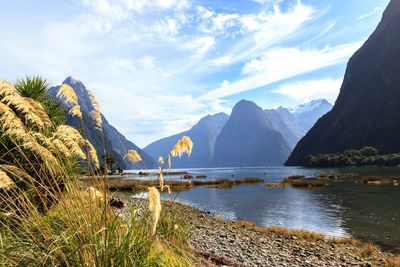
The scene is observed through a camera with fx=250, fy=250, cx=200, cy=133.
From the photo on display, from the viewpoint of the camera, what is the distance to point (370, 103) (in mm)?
139000

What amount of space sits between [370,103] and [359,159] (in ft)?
151

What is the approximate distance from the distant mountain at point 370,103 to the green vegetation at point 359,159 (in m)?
9.06

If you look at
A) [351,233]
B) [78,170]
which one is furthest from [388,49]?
[78,170]

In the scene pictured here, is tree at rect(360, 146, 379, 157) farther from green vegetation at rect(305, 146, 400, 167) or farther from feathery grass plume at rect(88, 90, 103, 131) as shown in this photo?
feathery grass plume at rect(88, 90, 103, 131)

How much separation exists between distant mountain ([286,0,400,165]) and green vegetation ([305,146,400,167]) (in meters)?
9.06

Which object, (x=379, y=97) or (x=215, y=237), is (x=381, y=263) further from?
(x=379, y=97)

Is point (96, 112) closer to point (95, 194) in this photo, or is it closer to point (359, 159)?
point (95, 194)

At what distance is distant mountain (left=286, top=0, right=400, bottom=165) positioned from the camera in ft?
411

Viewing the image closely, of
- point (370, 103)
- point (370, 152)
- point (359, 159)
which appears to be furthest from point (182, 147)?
point (370, 103)

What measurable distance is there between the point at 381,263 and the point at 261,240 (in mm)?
5305

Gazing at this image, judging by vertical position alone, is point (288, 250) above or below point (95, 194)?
below

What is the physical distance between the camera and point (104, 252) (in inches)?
151

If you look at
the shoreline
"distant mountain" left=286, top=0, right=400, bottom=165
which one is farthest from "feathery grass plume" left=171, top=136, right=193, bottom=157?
"distant mountain" left=286, top=0, right=400, bottom=165

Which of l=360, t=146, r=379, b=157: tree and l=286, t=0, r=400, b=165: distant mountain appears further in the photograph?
l=286, t=0, r=400, b=165: distant mountain
